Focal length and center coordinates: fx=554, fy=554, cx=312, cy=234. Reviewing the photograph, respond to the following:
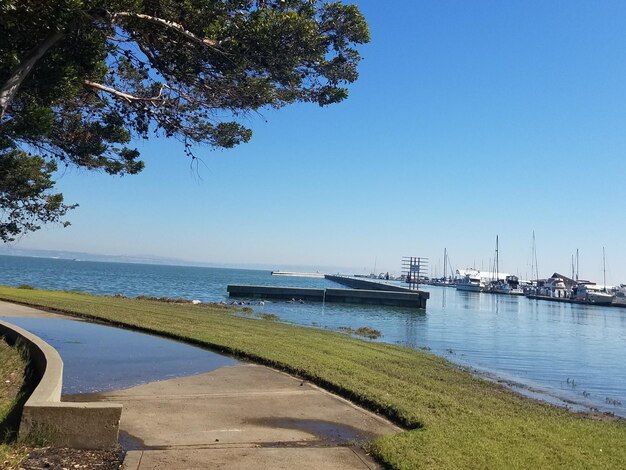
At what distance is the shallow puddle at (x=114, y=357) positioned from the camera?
347 inches

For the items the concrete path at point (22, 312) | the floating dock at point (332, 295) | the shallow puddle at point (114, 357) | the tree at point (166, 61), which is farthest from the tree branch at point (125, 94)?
the floating dock at point (332, 295)

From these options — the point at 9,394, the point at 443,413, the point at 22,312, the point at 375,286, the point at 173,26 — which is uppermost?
the point at 173,26

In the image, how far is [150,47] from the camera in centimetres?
879

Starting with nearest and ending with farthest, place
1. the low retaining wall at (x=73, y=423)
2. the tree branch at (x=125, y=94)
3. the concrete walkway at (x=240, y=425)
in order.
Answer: the concrete walkway at (x=240, y=425)
the low retaining wall at (x=73, y=423)
the tree branch at (x=125, y=94)

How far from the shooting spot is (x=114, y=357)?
35.6 ft

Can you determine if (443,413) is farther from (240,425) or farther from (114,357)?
(114,357)

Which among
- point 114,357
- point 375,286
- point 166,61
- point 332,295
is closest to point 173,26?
point 166,61

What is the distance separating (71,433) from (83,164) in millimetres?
8638

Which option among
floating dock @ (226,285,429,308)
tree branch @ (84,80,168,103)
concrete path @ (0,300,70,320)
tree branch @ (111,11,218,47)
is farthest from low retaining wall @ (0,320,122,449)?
floating dock @ (226,285,429,308)

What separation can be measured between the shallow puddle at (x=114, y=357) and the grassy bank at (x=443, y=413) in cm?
95

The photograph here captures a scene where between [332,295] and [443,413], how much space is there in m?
51.3

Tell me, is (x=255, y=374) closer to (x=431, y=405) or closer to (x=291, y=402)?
(x=291, y=402)

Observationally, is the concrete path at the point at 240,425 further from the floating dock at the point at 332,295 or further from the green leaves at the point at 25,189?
the floating dock at the point at 332,295

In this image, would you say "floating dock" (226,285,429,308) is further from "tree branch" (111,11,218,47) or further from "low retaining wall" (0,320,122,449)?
"low retaining wall" (0,320,122,449)
